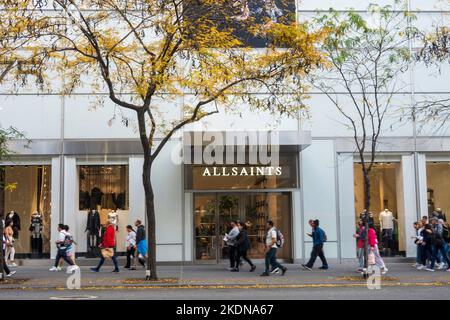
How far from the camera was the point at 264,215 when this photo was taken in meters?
22.8

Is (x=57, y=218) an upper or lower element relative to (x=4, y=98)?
lower

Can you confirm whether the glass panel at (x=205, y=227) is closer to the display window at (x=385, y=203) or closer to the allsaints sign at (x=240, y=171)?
the allsaints sign at (x=240, y=171)

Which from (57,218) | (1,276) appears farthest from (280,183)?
(1,276)

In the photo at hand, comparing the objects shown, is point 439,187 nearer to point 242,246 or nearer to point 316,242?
point 316,242

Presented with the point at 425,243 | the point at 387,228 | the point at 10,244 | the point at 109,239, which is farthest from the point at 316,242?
the point at 10,244

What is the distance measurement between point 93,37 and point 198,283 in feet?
23.7

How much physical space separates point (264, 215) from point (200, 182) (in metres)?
2.76

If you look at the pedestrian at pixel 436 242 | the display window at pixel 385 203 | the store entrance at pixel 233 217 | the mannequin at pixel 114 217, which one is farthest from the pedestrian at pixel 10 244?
the pedestrian at pixel 436 242

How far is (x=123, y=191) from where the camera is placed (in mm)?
22312

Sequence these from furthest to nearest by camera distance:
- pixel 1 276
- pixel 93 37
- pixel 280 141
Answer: pixel 280 141 < pixel 1 276 < pixel 93 37

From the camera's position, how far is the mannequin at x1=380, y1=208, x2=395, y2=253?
2280cm

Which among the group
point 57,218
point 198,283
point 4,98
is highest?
point 4,98

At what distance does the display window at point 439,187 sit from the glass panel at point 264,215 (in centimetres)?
553

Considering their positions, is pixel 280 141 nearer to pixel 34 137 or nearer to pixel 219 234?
pixel 219 234
